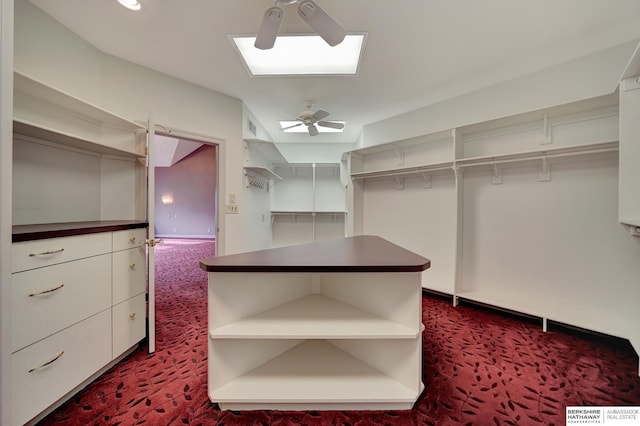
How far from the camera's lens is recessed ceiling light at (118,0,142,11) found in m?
1.68

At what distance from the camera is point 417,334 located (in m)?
1.19

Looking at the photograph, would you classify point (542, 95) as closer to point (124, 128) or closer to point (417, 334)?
point (417, 334)

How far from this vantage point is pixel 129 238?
5.60ft

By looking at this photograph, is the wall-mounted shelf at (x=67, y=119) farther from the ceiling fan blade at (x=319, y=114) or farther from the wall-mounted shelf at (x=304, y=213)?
the wall-mounted shelf at (x=304, y=213)

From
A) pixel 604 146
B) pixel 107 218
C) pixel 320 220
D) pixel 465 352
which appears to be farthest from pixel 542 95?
pixel 107 218

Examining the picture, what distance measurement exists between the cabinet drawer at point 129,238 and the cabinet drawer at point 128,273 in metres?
0.04

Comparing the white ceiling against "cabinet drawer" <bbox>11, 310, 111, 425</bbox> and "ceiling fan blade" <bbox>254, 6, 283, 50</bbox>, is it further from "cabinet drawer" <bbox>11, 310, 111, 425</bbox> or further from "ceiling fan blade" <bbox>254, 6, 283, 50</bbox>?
"cabinet drawer" <bbox>11, 310, 111, 425</bbox>

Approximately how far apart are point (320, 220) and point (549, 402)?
164 inches

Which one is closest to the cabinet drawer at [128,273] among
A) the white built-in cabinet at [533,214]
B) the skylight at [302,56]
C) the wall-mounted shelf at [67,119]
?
the wall-mounted shelf at [67,119]

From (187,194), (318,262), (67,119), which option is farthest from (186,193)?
(318,262)

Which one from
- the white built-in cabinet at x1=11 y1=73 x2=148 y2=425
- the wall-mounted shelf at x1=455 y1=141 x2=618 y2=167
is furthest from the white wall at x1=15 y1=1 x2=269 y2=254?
the wall-mounted shelf at x1=455 y1=141 x2=618 y2=167

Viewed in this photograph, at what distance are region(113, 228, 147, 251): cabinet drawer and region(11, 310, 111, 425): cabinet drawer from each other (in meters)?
0.45

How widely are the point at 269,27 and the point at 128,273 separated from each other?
2.07 meters

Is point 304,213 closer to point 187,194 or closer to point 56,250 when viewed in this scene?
point 56,250
